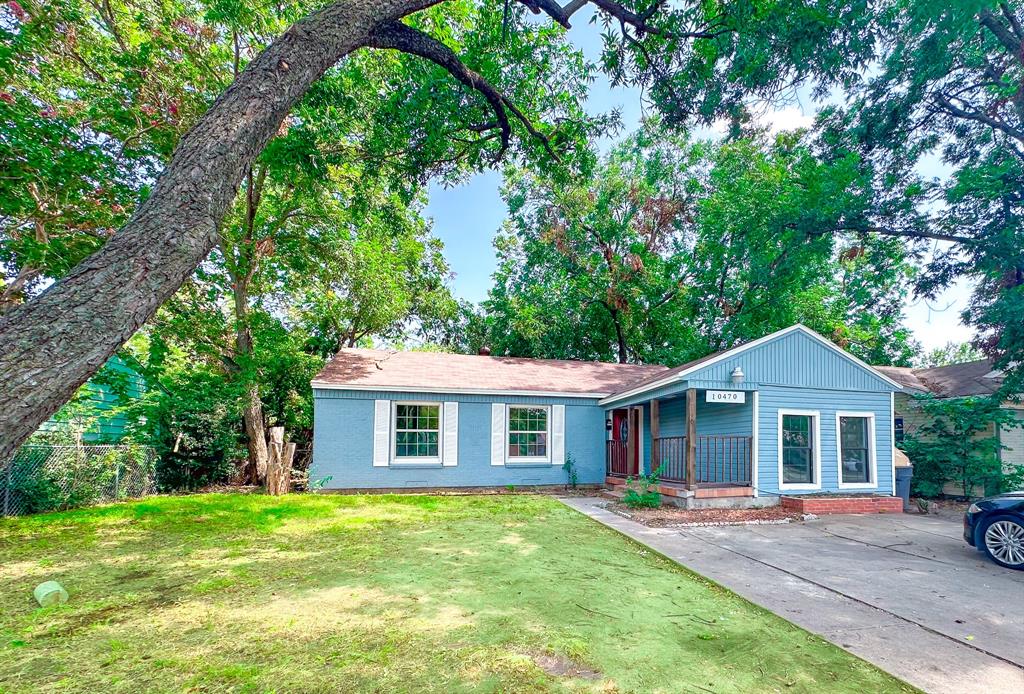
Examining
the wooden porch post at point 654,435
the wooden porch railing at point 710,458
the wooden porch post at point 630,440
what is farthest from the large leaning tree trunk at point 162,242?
the wooden porch post at point 630,440

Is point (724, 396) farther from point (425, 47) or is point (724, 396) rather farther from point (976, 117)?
point (976, 117)

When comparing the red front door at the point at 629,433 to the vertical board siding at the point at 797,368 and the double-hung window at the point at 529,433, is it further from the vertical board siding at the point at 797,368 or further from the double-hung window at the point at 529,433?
the vertical board siding at the point at 797,368

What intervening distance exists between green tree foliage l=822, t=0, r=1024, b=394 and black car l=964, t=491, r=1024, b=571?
7094 mm

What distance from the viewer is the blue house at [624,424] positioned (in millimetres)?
10344

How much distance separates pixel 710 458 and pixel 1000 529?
18.5ft

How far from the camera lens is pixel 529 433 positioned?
12984 mm

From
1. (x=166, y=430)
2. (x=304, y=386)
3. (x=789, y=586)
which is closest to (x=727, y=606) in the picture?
(x=789, y=586)

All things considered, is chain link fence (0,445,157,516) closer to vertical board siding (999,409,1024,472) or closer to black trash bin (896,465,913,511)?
black trash bin (896,465,913,511)

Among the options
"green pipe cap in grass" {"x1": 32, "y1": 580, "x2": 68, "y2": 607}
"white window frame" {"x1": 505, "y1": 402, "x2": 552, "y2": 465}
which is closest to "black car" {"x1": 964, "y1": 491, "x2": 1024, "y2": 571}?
"white window frame" {"x1": 505, "y1": 402, "x2": 552, "y2": 465}

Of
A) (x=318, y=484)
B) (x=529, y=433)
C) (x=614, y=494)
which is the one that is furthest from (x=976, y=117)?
(x=318, y=484)

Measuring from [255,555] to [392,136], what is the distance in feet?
23.0

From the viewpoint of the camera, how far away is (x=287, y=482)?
455 inches

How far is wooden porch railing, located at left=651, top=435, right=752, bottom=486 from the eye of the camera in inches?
414

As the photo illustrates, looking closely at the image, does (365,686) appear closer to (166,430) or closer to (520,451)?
(520,451)
